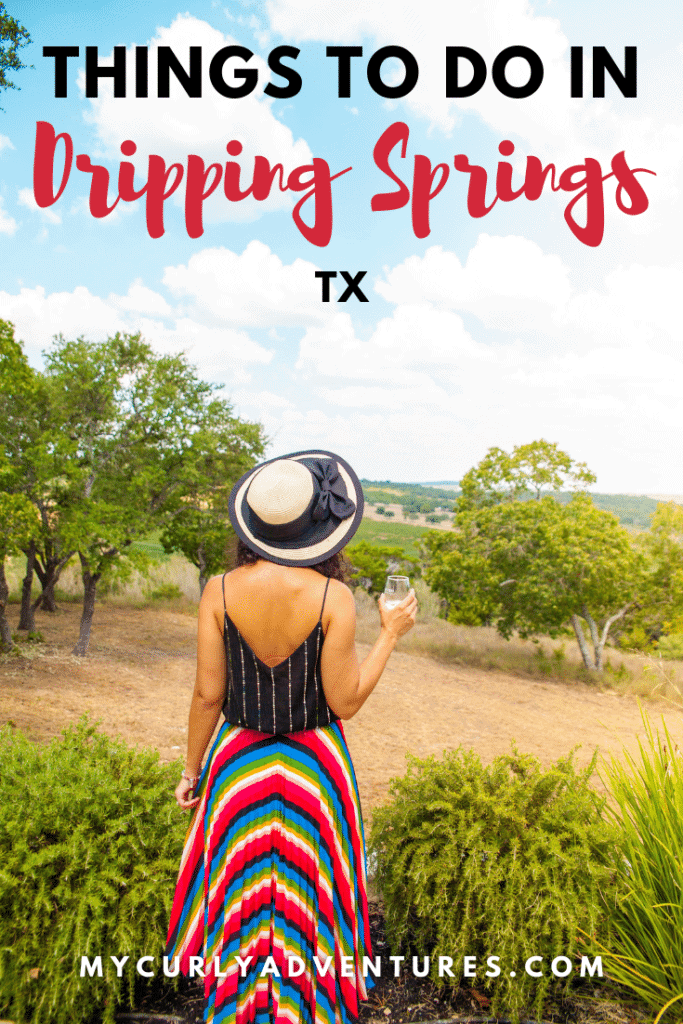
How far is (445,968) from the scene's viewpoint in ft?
7.94

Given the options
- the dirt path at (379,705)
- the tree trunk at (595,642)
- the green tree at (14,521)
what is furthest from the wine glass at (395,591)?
the tree trunk at (595,642)

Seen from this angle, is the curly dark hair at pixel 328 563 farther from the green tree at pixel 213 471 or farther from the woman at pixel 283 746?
the green tree at pixel 213 471

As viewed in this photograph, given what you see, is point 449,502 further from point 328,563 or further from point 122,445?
point 328,563

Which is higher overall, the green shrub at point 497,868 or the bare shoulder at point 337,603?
the bare shoulder at point 337,603

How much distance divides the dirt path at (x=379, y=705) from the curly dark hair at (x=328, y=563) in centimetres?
445

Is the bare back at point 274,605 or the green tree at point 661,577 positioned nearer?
the bare back at point 274,605

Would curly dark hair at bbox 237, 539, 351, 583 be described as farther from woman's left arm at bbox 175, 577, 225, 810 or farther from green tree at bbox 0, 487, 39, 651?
green tree at bbox 0, 487, 39, 651

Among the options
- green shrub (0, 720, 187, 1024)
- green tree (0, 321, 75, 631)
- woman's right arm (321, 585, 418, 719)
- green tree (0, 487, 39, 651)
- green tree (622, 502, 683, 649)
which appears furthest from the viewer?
green tree (622, 502, 683, 649)

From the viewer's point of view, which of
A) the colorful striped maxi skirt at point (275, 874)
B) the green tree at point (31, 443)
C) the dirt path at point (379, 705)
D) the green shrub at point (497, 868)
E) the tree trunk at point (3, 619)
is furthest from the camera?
the tree trunk at point (3, 619)

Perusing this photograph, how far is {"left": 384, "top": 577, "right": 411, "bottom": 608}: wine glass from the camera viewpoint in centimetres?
207

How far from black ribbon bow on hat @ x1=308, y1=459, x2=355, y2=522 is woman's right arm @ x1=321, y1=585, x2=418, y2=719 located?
0.23 meters

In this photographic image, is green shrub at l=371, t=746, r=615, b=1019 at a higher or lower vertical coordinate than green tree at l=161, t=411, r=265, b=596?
lower

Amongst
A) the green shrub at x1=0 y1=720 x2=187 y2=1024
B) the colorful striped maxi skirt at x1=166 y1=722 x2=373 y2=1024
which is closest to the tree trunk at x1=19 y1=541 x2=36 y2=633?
the green shrub at x1=0 y1=720 x2=187 y2=1024

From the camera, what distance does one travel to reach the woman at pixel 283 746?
1.89 m
